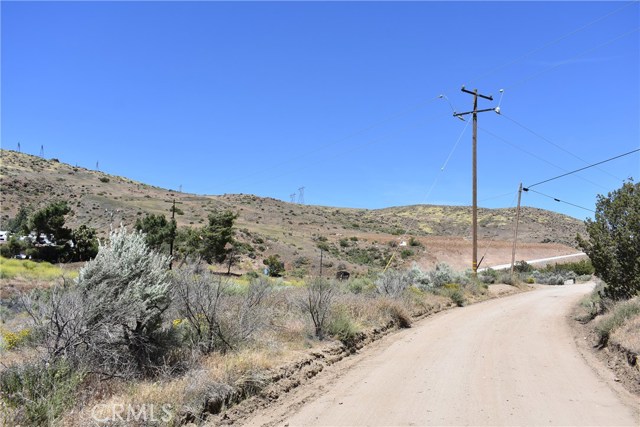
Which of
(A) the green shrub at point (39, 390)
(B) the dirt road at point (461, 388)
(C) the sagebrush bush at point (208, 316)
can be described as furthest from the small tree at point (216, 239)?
(A) the green shrub at point (39, 390)

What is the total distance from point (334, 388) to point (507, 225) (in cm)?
9983

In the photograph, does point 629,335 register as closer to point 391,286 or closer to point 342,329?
point 342,329

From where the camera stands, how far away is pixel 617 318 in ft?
39.5

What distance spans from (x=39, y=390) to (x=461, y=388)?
630 centimetres

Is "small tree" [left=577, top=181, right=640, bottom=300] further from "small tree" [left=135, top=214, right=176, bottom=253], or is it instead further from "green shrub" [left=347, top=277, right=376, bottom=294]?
"small tree" [left=135, top=214, right=176, bottom=253]

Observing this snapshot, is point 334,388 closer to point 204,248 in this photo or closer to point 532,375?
point 532,375

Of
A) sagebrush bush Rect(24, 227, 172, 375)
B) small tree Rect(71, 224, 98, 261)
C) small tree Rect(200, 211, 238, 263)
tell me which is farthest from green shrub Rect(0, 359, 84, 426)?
small tree Rect(71, 224, 98, 261)

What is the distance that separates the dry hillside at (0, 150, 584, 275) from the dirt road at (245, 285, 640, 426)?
3796 centimetres

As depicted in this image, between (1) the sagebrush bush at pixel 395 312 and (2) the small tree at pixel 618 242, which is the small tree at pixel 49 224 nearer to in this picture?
(1) the sagebrush bush at pixel 395 312

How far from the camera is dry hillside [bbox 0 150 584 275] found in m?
62.5

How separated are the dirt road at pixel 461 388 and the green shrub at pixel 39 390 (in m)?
2.53

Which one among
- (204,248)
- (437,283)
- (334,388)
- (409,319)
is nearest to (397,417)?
(334,388)

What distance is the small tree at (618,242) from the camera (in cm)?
1354

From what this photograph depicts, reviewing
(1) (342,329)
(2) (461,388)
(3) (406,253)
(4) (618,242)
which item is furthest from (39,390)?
(3) (406,253)
